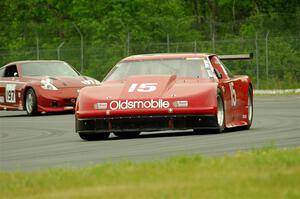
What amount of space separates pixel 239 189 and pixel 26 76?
21011 mm

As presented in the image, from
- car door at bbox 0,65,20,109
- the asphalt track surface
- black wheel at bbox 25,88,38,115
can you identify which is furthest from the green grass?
car door at bbox 0,65,20,109

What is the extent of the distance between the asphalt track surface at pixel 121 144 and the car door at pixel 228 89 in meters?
0.31

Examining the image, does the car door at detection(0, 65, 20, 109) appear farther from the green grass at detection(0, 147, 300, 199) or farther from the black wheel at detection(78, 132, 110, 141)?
the green grass at detection(0, 147, 300, 199)

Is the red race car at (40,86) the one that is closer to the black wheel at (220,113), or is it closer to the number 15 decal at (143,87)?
the black wheel at (220,113)

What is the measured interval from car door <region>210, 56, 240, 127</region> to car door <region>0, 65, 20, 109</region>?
34.3 ft

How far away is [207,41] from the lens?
43938 mm

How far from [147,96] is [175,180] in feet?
25.0

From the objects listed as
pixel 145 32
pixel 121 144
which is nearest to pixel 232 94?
pixel 121 144

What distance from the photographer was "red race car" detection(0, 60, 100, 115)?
28125 millimetres

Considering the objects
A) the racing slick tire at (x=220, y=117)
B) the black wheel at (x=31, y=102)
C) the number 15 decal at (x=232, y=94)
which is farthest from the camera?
the black wheel at (x=31, y=102)

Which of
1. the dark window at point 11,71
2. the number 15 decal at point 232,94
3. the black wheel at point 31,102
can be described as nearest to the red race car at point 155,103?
the number 15 decal at point 232,94

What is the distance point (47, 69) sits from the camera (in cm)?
2969

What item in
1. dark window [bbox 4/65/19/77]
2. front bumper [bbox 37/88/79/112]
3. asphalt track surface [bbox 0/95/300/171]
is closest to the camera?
asphalt track surface [bbox 0/95/300/171]

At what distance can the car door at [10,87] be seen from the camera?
2909 centimetres
